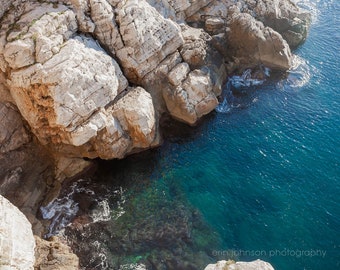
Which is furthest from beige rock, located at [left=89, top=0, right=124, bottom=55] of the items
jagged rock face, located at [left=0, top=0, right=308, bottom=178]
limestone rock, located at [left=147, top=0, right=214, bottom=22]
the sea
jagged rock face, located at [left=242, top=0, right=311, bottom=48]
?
jagged rock face, located at [left=242, top=0, right=311, bottom=48]

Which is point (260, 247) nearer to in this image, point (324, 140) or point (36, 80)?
point (324, 140)

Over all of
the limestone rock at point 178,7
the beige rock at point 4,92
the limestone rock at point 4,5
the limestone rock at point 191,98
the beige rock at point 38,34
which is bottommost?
the limestone rock at point 191,98

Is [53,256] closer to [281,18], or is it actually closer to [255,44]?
[255,44]

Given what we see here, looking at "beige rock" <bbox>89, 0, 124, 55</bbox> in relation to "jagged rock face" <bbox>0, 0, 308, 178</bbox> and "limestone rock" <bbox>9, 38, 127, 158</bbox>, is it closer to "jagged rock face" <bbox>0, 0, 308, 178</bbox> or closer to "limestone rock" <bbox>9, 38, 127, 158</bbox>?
"jagged rock face" <bbox>0, 0, 308, 178</bbox>

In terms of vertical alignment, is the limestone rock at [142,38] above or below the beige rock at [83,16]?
below

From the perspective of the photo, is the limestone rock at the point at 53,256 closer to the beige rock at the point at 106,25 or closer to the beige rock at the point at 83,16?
the beige rock at the point at 106,25

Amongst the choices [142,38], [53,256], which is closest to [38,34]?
[142,38]

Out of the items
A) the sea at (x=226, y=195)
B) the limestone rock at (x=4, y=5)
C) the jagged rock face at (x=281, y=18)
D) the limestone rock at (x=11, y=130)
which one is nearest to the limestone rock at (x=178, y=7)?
the jagged rock face at (x=281, y=18)
